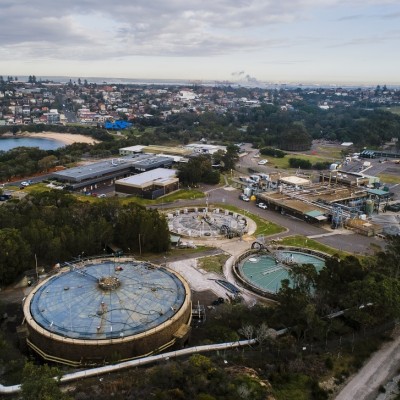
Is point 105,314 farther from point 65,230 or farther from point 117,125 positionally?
point 117,125

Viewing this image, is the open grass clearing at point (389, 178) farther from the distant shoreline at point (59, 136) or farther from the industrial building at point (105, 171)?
the distant shoreline at point (59, 136)

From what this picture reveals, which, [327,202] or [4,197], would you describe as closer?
[327,202]

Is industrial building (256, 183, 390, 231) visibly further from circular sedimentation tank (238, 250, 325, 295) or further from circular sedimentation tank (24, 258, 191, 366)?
circular sedimentation tank (24, 258, 191, 366)

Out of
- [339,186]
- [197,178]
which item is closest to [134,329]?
[197,178]

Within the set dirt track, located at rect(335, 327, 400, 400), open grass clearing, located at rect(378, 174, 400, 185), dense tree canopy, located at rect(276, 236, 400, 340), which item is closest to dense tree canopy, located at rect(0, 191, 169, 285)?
dense tree canopy, located at rect(276, 236, 400, 340)

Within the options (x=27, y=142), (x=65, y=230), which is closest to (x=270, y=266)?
(x=65, y=230)

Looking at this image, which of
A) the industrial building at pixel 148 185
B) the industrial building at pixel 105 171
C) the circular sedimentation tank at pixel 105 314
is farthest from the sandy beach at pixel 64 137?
the circular sedimentation tank at pixel 105 314

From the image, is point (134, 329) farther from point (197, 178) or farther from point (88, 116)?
point (88, 116)
